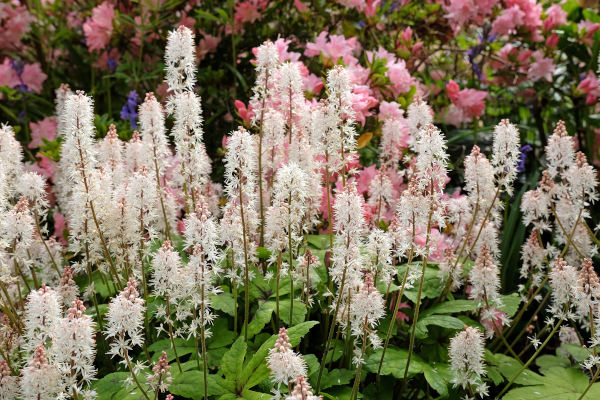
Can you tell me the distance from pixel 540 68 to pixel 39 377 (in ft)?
11.5

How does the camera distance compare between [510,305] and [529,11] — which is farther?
[529,11]

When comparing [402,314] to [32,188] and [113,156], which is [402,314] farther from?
[32,188]

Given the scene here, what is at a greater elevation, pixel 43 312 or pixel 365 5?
pixel 365 5

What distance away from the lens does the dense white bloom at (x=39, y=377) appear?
64.1 inches

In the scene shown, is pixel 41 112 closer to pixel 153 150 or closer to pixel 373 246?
pixel 153 150

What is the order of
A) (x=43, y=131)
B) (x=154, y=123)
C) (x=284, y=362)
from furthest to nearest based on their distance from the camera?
1. (x=43, y=131)
2. (x=154, y=123)
3. (x=284, y=362)

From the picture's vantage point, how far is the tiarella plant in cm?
188

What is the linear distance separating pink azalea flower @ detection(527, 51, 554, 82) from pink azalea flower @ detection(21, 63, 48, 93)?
314cm

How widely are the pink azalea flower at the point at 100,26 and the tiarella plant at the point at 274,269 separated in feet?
3.33

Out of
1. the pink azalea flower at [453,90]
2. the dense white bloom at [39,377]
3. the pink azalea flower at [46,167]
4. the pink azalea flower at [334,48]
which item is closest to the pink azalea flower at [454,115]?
the pink azalea flower at [453,90]

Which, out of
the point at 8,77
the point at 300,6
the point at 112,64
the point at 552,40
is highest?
the point at 300,6

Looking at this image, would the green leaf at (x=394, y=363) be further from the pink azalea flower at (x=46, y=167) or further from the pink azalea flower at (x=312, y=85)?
the pink azalea flower at (x=46, y=167)

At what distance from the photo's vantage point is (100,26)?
3.80 metres

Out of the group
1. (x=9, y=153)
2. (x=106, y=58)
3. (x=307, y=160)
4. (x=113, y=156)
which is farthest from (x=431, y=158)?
(x=106, y=58)
